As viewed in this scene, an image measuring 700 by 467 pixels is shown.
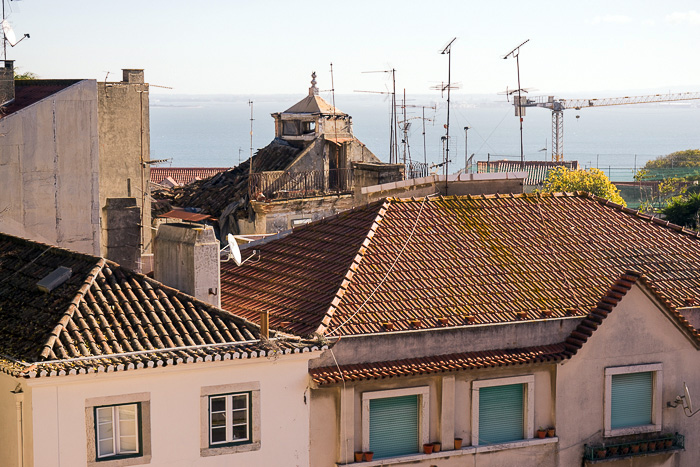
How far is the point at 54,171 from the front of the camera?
102 feet

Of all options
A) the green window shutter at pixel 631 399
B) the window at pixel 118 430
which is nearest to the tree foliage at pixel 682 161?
the green window shutter at pixel 631 399

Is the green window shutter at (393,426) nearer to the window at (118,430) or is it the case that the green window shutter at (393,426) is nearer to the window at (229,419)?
the window at (229,419)

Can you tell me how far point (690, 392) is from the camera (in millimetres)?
25984

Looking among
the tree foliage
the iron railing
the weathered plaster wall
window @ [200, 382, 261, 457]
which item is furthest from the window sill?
the tree foliage

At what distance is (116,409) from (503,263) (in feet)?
33.6

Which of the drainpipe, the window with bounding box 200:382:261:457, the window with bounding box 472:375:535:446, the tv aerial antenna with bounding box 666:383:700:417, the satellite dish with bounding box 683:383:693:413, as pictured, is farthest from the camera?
the tv aerial antenna with bounding box 666:383:700:417

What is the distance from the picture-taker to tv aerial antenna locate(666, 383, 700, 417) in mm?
25578

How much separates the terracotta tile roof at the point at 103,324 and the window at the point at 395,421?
8.73ft

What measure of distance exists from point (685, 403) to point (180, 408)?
1204cm

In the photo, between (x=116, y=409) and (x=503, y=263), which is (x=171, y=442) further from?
(x=503, y=263)

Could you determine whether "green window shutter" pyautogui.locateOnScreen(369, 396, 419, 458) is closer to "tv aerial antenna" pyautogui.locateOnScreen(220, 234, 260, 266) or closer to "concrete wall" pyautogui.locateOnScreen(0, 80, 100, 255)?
"tv aerial antenna" pyautogui.locateOnScreen(220, 234, 260, 266)

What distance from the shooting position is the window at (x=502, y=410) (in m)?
23.8

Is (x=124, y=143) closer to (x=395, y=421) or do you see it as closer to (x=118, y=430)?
(x=395, y=421)

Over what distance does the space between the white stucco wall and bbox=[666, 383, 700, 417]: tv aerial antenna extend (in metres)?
9.07
